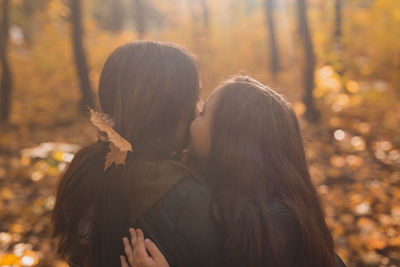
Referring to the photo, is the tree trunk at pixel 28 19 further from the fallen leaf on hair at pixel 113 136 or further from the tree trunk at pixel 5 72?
the fallen leaf on hair at pixel 113 136

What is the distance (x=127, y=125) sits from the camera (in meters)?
1.64

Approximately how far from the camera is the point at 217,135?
1680 mm

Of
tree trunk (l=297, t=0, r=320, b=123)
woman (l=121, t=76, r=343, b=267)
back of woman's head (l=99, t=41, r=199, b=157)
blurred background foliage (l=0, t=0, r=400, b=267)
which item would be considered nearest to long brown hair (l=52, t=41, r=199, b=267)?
back of woman's head (l=99, t=41, r=199, b=157)

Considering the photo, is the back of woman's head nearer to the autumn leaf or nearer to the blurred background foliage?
the autumn leaf

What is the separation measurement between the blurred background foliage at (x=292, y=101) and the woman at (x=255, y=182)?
42 centimetres

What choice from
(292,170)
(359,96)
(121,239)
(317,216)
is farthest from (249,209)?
(359,96)

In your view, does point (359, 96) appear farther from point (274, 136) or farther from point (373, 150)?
point (274, 136)

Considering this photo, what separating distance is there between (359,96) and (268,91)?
6029mm

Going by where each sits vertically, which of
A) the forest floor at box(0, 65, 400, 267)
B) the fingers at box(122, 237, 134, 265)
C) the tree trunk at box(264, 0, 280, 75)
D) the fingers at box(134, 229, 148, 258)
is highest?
the fingers at box(134, 229, 148, 258)

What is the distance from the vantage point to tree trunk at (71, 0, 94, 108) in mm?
8008

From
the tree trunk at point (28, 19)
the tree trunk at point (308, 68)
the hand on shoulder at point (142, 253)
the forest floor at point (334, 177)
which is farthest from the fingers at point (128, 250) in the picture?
the tree trunk at point (28, 19)

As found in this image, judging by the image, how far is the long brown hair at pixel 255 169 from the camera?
1509 mm

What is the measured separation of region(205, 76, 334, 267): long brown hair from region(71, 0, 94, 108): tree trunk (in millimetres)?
7455

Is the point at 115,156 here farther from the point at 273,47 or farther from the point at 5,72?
the point at 273,47
